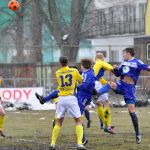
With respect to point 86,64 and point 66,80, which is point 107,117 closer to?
point 86,64

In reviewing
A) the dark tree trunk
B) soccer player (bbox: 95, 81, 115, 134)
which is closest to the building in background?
the dark tree trunk

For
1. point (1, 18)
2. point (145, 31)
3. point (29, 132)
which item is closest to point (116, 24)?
point (145, 31)

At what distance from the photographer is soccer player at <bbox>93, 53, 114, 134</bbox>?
15.9 meters

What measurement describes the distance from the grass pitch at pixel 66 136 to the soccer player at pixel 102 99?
34 centimetres

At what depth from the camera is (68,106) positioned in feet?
44.3

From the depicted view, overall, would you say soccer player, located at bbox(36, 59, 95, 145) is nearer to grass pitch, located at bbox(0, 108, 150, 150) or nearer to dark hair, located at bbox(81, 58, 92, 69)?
dark hair, located at bbox(81, 58, 92, 69)

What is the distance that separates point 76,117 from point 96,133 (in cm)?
385

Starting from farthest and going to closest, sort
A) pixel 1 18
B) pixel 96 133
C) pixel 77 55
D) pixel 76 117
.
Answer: pixel 1 18 < pixel 77 55 < pixel 96 133 < pixel 76 117

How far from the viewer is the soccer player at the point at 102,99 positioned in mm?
15922

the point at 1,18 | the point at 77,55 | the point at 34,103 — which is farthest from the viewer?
the point at 1,18

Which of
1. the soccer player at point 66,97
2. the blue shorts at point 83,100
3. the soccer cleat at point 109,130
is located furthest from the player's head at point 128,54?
Answer: the soccer cleat at point 109,130

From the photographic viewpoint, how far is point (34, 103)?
30.1 m

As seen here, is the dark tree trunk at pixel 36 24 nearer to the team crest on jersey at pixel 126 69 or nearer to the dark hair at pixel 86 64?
the team crest on jersey at pixel 126 69

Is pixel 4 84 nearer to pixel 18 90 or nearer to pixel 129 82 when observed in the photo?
pixel 18 90
